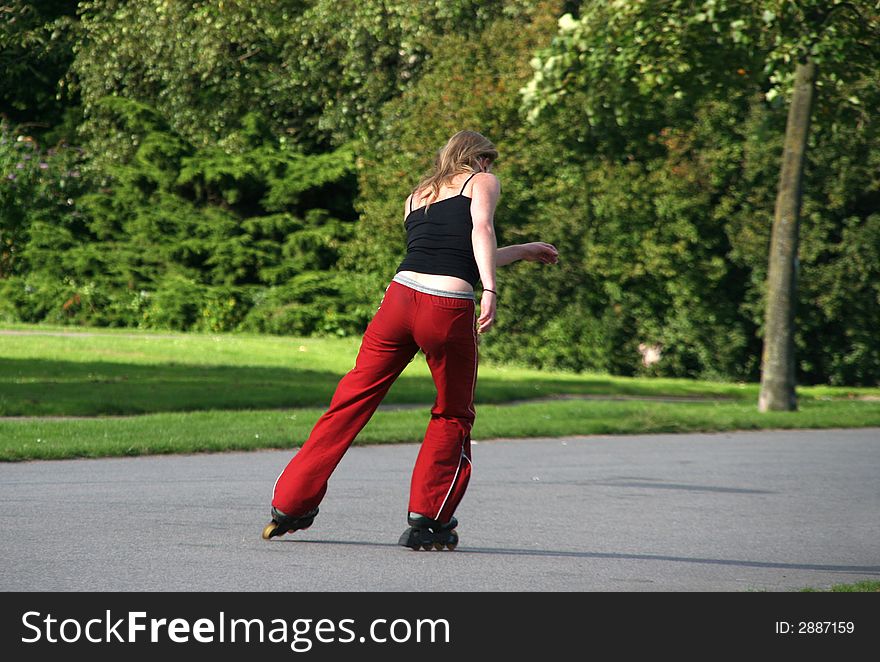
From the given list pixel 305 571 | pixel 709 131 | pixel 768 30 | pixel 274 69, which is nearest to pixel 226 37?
pixel 274 69

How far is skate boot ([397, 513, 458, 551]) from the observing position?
20.5 feet

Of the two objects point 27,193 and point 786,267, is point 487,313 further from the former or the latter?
point 27,193

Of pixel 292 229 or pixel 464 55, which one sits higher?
pixel 464 55

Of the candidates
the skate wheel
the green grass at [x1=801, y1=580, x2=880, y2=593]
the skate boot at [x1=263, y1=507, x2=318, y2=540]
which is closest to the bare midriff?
the skate boot at [x1=263, y1=507, x2=318, y2=540]

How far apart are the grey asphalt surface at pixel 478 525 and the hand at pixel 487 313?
41.3 inches

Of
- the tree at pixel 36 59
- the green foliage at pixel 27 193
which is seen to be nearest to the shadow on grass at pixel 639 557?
the green foliage at pixel 27 193

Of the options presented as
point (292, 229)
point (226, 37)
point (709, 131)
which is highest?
point (226, 37)

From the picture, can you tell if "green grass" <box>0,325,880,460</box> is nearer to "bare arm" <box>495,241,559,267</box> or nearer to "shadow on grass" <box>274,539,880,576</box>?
"shadow on grass" <box>274,539,880,576</box>

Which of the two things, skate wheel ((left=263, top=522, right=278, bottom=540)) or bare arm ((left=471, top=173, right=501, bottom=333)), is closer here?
bare arm ((left=471, top=173, right=501, bottom=333))

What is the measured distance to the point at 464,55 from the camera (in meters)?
24.0

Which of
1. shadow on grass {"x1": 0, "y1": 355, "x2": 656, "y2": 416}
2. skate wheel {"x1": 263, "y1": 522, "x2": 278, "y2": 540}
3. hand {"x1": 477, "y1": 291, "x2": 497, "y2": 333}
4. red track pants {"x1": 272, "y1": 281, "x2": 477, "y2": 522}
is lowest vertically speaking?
shadow on grass {"x1": 0, "y1": 355, "x2": 656, "y2": 416}

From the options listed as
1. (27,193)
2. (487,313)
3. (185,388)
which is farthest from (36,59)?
(487,313)
